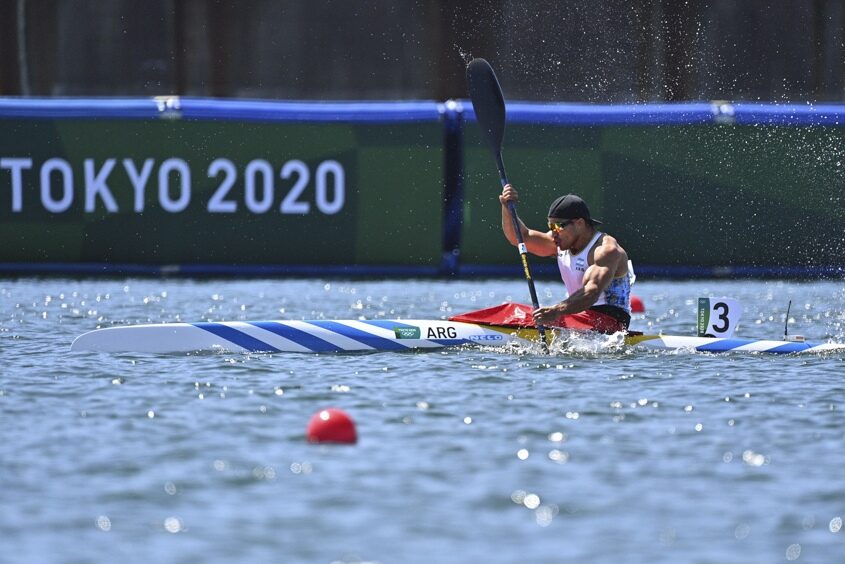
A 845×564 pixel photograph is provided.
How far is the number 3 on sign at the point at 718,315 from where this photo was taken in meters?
10.7

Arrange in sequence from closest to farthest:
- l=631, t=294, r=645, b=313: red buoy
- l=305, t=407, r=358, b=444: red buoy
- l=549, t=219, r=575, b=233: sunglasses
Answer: l=305, t=407, r=358, b=444: red buoy → l=549, t=219, r=575, b=233: sunglasses → l=631, t=294, r=645, b=313: red buoy

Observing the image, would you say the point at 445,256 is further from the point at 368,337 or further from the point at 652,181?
the point at 368,337

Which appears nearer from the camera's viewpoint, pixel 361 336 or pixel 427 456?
pixel 427 456

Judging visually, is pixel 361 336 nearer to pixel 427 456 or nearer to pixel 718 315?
pixel 718 315

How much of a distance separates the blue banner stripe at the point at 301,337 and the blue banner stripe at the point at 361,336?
0.10 metres

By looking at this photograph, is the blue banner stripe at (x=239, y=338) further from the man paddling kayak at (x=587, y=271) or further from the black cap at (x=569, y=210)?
the black cap at (x=569, y=210)

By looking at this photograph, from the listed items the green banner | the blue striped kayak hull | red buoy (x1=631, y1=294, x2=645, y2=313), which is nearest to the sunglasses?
the blue striped kayak hull

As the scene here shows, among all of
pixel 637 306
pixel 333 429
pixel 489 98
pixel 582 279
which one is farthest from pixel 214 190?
pixel 333 429

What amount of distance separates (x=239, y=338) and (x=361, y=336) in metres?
0.80

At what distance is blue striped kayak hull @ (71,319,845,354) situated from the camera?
10.4 metres

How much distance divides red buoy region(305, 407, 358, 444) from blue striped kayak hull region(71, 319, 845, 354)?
335 cm

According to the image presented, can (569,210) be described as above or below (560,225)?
above

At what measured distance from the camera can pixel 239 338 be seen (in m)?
10.4

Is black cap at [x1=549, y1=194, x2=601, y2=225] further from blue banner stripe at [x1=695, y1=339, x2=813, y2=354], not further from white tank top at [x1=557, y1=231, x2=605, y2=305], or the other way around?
blue banner stripe at [x1=695, y1=339, x2=813, y2=354]
